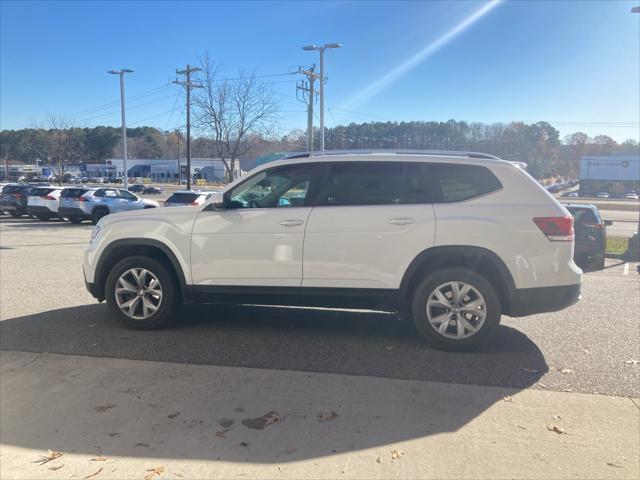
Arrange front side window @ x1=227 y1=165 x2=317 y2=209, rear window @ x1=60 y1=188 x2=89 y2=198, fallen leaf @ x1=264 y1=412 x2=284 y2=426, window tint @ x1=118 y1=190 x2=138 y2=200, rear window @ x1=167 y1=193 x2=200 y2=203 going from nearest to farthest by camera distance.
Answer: fallen leaf @ x1=264 y1=412 x2=284 y2=426 < front side window @ x1=227 y1=165 x2=317 y2=209 < rear window @ x1=167 y1=193 x2=200 y2=203 < rear window @ x1=60 y1=188 x2=89 y2=198 < window tint @ x1=118 y1=190 x2=138 y2=200

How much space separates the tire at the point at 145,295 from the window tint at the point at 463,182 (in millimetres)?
2938

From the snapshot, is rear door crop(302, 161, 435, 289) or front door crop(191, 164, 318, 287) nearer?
rear door crop(302, 161, 435, 289)

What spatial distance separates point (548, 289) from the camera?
15.6ft

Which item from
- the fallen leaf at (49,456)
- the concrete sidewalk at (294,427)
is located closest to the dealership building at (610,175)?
the concrete sidewalk at (294,427)

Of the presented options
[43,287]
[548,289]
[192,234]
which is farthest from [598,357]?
[43,287]

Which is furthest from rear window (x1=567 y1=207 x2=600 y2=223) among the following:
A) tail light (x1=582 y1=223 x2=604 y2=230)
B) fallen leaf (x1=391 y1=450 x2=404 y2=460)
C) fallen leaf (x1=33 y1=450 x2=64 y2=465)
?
fallen leaf (x1=33 y1=450 x2=64 y2=465)

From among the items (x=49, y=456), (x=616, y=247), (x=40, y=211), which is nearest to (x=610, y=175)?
(x=616, y=247)

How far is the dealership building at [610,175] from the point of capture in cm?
8031

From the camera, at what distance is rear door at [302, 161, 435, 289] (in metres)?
4.83

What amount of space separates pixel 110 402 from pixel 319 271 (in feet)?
7.05

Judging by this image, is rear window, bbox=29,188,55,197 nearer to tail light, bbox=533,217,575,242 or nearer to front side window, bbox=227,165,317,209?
front side window, bbox=227,165,317,209

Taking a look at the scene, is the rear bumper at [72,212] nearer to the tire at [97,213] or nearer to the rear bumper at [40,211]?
the tire at [97,213]

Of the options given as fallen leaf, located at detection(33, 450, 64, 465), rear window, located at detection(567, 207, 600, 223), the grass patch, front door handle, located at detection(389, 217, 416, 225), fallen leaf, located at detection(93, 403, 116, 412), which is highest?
front door handle, located at detection(389, 217, 416, 225)

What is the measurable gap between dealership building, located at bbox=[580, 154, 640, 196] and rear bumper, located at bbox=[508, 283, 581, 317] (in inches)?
3333
